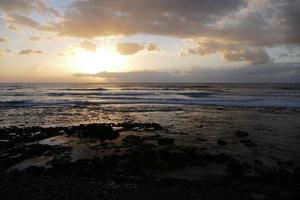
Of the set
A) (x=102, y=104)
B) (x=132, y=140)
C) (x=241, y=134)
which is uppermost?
(x=241, y=134)

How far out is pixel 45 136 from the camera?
18.1 m

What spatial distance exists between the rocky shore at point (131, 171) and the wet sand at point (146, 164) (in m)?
0.03

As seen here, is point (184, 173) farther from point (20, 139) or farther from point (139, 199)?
point (20, 139)

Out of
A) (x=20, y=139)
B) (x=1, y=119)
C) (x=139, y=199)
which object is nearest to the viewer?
(x=139, y=199)

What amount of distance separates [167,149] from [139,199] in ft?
21.1

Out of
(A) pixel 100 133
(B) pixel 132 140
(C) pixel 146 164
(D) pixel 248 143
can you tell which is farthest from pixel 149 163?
(A) pixel 100 133

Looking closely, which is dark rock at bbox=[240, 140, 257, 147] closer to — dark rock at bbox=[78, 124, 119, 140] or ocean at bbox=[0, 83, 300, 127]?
dark rock at bbox=[78, 124, 119, 140]

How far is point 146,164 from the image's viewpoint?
12.3 metres

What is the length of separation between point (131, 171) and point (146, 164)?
105 cm

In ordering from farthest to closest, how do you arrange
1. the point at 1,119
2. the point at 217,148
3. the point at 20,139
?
the point at 1,119 → the point at 20,139 → the point at 217,148

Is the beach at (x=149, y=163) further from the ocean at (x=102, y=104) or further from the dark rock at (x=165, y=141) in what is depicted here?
the ocean at (x=102, y=104)

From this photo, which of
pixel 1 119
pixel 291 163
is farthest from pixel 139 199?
pixel 1 119

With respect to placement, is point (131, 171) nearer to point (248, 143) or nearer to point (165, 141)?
point (165, 141)

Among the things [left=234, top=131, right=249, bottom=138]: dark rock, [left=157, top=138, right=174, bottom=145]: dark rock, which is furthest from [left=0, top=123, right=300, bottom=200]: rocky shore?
[left=234, top=131, right=249, bottom=138]: dark rock
